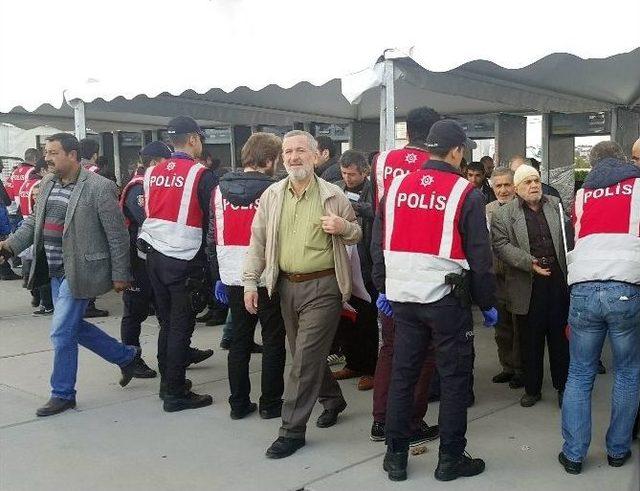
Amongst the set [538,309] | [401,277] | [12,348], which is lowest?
[12,348]

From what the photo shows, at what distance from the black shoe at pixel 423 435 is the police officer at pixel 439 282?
16.0 inches

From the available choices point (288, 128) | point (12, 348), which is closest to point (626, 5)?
point (12, 348)

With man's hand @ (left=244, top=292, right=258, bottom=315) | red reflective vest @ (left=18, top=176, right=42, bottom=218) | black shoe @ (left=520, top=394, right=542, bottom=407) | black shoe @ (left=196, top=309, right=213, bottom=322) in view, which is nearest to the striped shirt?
man's hand @ (left=244, top=292, right=258, bottom=315)

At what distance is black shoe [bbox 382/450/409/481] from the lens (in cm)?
355

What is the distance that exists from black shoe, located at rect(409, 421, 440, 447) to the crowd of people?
1 cm

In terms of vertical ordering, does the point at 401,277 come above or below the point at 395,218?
below

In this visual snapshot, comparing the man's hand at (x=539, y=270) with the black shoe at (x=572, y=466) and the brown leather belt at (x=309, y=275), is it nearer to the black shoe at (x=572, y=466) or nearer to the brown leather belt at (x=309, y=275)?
the black shoe at (x=572, y=466)

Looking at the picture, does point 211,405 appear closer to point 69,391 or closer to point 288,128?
point 69,391

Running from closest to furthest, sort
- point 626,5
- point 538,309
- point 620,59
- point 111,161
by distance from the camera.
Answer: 1. point 626,5
2. point 538,309
3. point 620,59
4. point 111,161

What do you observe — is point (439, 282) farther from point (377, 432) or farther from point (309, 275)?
point (377, 432)

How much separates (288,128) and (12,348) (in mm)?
6665

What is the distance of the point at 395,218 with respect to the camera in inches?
138

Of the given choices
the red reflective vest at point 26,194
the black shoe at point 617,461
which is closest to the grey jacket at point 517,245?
the black shoe at point 617,461

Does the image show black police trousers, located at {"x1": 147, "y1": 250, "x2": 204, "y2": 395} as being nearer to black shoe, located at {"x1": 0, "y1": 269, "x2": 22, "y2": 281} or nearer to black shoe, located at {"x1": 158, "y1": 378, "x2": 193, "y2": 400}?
black shoe, located at {"x1": 158, "y1": 378, "x2": 193, "y2": 400}
